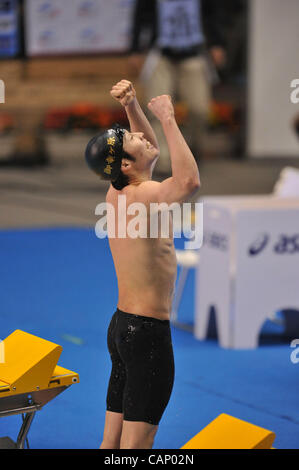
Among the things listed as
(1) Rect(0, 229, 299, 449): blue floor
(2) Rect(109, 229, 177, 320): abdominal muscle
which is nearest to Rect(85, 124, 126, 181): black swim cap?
(2) Rect(109, 229, 177, 320): abdominal muscle

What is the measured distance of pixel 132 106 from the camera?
3.21 metres

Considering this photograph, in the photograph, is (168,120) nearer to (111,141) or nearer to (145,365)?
(111,141)

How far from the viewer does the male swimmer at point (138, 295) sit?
2975 mm

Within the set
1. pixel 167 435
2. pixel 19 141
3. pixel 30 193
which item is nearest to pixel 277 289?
pixel 167 435

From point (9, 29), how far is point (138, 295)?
1212 centimetres

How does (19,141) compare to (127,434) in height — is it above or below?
below

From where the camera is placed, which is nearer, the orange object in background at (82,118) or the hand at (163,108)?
the hand at (163,108)

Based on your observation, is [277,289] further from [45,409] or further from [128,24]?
[128,24]

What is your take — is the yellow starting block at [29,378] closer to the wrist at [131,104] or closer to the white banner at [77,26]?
the wrist at [131,104]

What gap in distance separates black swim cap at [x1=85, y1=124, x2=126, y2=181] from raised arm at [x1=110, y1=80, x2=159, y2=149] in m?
0.14

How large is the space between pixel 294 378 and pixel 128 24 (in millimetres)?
10699

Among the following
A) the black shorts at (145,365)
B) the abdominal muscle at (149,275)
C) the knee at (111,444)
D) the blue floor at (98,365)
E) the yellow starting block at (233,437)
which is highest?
the abdominal muscle at (149,275)

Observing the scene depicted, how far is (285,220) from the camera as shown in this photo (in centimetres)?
561

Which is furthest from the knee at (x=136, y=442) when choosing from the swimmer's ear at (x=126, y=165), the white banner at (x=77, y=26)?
the white banner at (x=77, y=26)
